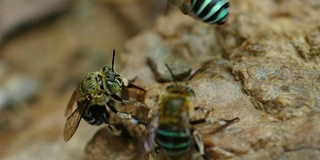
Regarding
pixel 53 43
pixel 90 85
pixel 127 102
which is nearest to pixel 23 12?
pixel 53 43

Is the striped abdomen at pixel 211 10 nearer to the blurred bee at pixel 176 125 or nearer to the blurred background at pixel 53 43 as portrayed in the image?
the blurred bee at pixel 176 125

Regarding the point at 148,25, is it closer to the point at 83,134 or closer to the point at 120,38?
A: the point at 120,38

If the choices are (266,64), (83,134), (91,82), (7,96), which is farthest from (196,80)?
(7,96)

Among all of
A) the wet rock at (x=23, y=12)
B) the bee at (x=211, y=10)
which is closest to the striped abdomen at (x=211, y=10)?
the bee at (x=211, y=10)

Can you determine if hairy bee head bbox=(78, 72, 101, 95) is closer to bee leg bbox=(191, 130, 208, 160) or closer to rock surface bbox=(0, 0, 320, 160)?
rock surface bbox=(0, 0, 320, 160)

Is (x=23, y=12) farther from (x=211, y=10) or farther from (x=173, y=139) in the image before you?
(x=173, y=139)

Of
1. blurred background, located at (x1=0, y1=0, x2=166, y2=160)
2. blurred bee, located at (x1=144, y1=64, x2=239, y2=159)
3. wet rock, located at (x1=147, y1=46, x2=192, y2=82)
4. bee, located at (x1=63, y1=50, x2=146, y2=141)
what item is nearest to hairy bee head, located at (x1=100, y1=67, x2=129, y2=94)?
bee, located at (x1=63, y1=50, x2=146, y2=141)

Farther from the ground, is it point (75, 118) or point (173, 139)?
point (75, 118)
